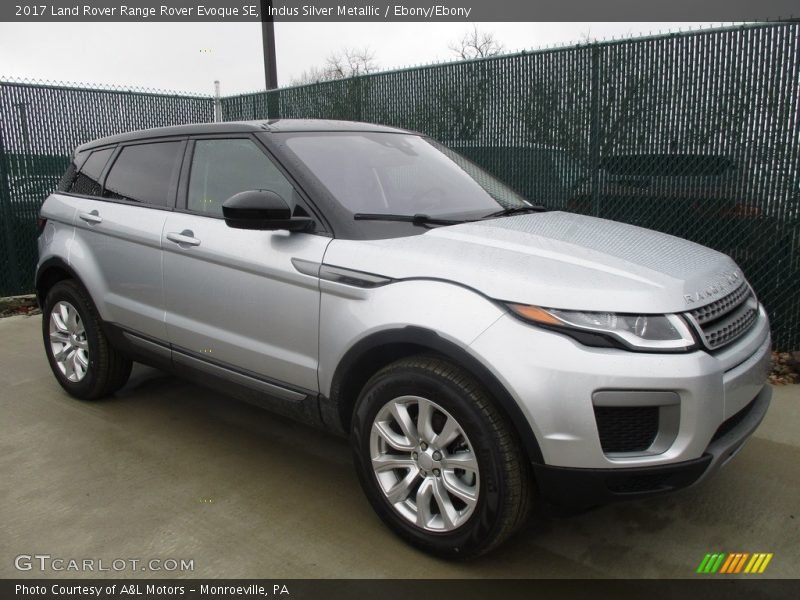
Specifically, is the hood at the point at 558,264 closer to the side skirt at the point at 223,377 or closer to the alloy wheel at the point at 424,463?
the alloy wheel at the point at 424,463

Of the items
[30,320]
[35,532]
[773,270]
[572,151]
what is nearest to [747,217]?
[773,270]

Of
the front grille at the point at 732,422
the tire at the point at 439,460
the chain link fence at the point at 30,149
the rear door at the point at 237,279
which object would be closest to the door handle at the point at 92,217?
the rear door at the point at 237,279

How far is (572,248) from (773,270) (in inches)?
127

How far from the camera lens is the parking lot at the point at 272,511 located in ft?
8.73

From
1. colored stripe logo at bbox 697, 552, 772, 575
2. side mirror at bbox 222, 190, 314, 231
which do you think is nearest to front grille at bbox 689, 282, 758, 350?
colored stripe logo at bbox 697, 552, 772, 575

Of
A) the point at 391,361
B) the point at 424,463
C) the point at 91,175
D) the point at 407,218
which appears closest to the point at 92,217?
the point at 91,175

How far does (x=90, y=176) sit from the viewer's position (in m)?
4.40

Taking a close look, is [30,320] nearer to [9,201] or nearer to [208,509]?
[9,201]

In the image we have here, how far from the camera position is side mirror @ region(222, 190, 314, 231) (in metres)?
2.86

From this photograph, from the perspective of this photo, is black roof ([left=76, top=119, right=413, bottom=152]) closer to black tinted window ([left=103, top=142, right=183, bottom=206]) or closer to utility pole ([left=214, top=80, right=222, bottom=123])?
black tinted window ([left=103, top=142, right=183, bottom=206])

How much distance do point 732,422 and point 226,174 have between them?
2675 millimetres

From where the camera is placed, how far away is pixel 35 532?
290 centimetres

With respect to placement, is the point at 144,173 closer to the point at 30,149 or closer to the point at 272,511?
the point at 272,511

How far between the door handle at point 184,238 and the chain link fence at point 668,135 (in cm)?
364
